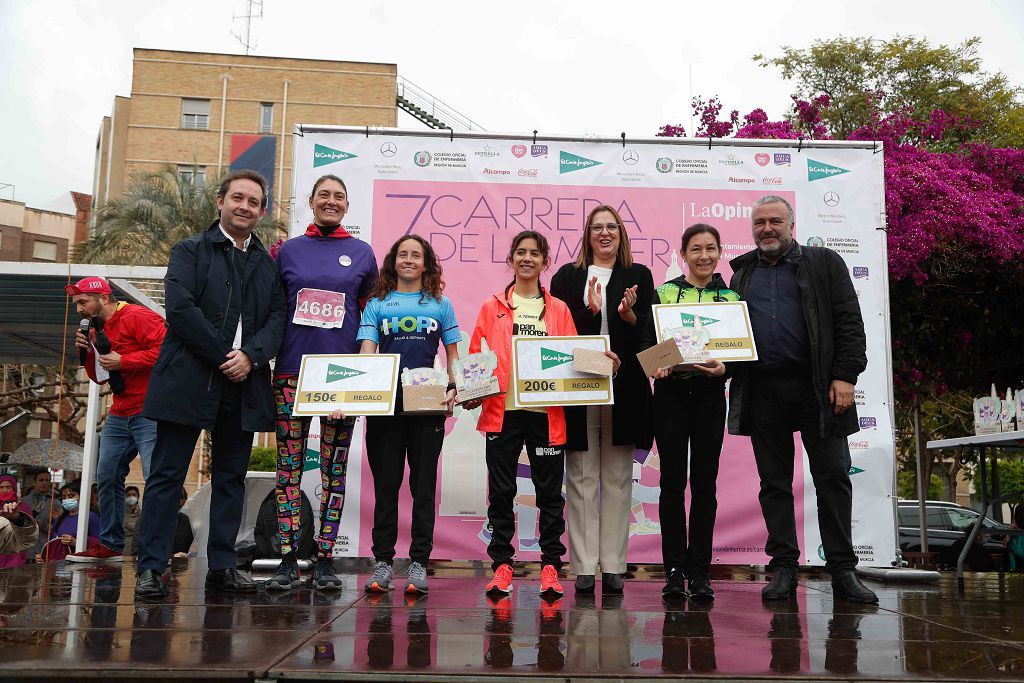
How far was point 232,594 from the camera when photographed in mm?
4160

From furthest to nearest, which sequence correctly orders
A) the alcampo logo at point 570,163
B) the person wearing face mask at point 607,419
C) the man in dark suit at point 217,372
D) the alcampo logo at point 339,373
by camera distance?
the alcampo logo at point 570,163 → the person wearing face mask at point 607,419 → the alcampo logo at point 339,373 → the man in dark suit at point 217,372

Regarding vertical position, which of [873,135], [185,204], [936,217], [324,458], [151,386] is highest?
[185,204]

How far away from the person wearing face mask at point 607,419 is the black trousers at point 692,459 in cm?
17

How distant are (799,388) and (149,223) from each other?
788 inches

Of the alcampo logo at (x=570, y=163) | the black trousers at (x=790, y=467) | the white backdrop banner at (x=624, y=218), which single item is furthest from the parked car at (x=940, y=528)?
the black trousers at (x=790, y=467)

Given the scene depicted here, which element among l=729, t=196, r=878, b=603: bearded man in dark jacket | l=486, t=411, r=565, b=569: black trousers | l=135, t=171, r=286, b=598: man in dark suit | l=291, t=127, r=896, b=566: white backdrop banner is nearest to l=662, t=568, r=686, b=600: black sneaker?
l=729, t=196, r=878, b=603: bearded man in dark jacket

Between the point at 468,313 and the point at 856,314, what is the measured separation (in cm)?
262

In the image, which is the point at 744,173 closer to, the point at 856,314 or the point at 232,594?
the point at 856,314

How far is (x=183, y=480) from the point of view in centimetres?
417

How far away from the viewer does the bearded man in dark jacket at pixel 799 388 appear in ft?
13.9

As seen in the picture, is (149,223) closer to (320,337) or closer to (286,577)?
(320,337)

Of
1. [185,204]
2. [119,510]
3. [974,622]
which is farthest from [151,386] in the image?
[185,204]

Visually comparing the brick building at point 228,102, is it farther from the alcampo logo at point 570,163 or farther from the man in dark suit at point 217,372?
the man in dark suit at point 217,372

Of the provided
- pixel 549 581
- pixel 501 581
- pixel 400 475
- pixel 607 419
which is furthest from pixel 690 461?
pixel 400 475
